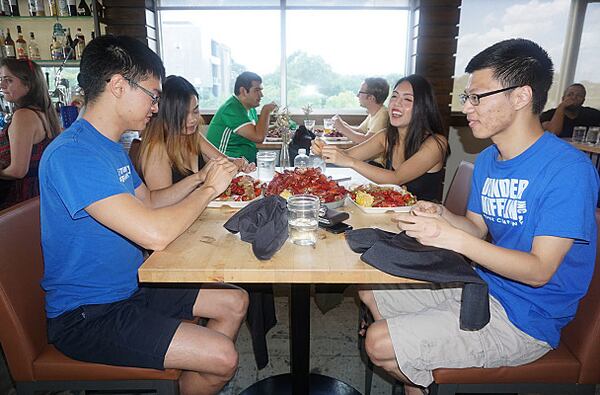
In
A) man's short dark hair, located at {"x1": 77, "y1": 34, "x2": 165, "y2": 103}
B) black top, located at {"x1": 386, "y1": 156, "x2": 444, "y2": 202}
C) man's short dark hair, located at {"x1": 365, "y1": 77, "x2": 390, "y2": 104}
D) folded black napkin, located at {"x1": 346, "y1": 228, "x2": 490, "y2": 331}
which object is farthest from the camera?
man's short dark hair, located at {"x1": 365, "y1": 77, "x2": 390, "y2": 104}

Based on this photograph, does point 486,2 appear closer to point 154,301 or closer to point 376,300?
point 376,300

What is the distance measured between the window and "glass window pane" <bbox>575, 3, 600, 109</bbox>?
2159 millimetres

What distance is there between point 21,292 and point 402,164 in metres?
1.79

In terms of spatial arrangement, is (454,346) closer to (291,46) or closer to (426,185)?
(426,185)

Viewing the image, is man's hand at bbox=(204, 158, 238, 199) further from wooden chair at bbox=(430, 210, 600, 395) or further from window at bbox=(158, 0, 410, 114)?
window at bbox=(158, 0, 410, 114)

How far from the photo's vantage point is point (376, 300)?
5.25ft

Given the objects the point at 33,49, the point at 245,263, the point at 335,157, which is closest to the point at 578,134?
the point at 335,157

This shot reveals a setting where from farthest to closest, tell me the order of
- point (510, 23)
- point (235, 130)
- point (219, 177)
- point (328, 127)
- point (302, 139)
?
point (510, 23), point (328, 127), point (302, 139), point (235, 130), point (219, 177)

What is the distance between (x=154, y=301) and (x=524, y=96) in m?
1.43

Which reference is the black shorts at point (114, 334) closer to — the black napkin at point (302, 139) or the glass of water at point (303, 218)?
the glass of water at point (303, 218)

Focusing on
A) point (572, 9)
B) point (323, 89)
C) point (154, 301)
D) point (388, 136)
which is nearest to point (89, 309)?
point (154, 301)

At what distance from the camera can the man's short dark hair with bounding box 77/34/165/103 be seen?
1.24 meters

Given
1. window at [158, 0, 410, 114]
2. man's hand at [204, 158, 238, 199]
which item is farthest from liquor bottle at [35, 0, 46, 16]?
man's hand at [204, 158, 238, 199]

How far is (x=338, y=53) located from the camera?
5383 mm
